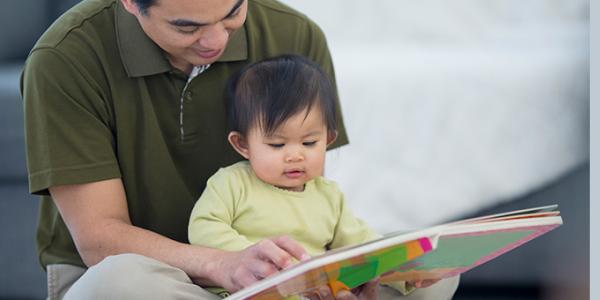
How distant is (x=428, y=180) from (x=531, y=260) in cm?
29

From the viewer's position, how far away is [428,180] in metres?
2.31

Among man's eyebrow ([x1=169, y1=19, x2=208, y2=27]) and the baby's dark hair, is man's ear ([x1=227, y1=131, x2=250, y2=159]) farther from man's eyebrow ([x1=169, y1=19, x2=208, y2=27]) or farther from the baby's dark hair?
man's eyebrow ([x1=169, y1=19, x2=208, y2=27])

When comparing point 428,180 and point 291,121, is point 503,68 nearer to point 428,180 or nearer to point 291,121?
point 428,180

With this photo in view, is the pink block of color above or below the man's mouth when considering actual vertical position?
below

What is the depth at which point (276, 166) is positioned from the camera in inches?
60.6

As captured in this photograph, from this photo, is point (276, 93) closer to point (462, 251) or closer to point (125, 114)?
point (125, 114)

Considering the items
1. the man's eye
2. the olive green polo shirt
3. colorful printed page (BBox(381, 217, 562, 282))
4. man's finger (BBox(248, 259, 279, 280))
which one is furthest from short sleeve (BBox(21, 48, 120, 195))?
colorful printed page (BBox(381, 217, 562, 282))

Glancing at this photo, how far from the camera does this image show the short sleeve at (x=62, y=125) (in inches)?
60.5

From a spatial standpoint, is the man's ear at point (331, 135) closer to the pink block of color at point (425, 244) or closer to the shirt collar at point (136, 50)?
the shirt collar at point (136, 50)

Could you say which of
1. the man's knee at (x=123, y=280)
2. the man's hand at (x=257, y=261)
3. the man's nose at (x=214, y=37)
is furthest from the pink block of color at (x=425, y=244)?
the man's nose at (x=214, y=37)

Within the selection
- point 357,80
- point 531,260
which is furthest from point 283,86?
point 531,260

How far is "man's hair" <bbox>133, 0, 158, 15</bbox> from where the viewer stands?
1.51 meters

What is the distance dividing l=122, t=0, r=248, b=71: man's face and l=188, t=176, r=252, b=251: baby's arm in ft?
0.63

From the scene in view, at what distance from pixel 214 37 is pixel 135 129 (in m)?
0.21
